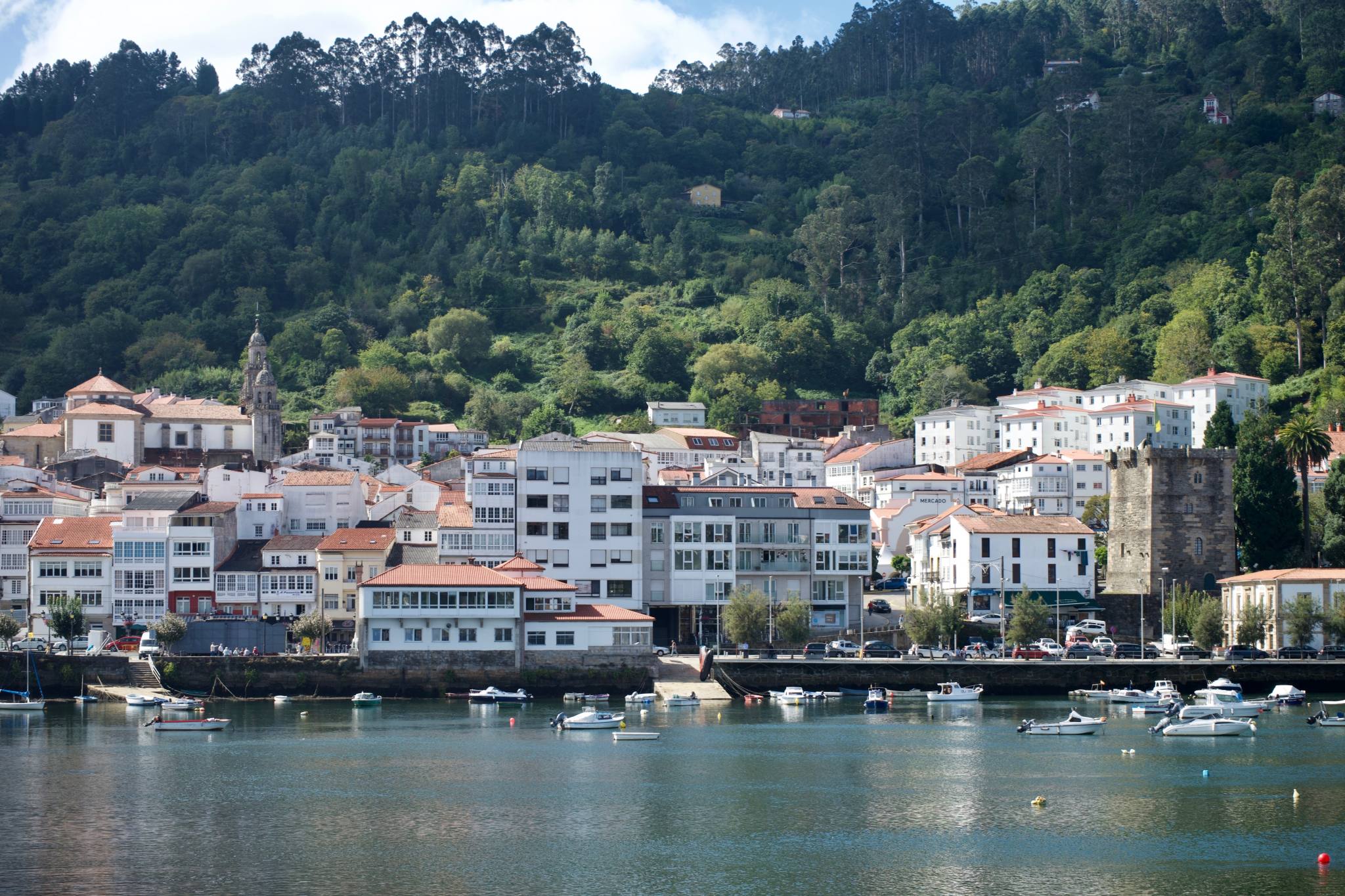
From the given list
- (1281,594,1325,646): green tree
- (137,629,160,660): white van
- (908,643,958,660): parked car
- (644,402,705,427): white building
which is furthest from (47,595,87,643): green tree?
(644,402,705,427): white building

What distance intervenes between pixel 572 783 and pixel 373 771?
7.09 metres

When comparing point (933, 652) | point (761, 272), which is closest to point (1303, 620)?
point (933, 652)

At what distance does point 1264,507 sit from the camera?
322 ft

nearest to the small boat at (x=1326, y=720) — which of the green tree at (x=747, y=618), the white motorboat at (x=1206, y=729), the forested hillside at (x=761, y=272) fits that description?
the white motorboat at (x=1206, y=729)

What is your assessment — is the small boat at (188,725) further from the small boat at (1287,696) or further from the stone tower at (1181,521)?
the stone tower at (1181,521)

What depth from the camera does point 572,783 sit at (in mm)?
56688

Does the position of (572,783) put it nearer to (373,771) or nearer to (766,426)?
(373,771)

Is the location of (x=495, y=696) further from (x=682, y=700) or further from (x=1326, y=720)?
(x=1326, y=720)

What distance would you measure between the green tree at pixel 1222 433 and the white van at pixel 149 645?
5824cm

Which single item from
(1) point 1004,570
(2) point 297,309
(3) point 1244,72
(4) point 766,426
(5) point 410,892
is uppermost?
(3) point 1244,72

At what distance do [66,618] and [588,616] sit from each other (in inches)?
988

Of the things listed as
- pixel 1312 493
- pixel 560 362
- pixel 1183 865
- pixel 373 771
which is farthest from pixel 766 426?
pixel 1183 865

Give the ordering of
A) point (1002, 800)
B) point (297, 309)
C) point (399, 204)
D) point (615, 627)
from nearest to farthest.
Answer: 1. point (1002, 800)
2. point (615, 627)
3. point (297, 309)
4. point (399, 204)

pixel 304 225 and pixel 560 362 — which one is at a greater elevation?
pixel 304 225
